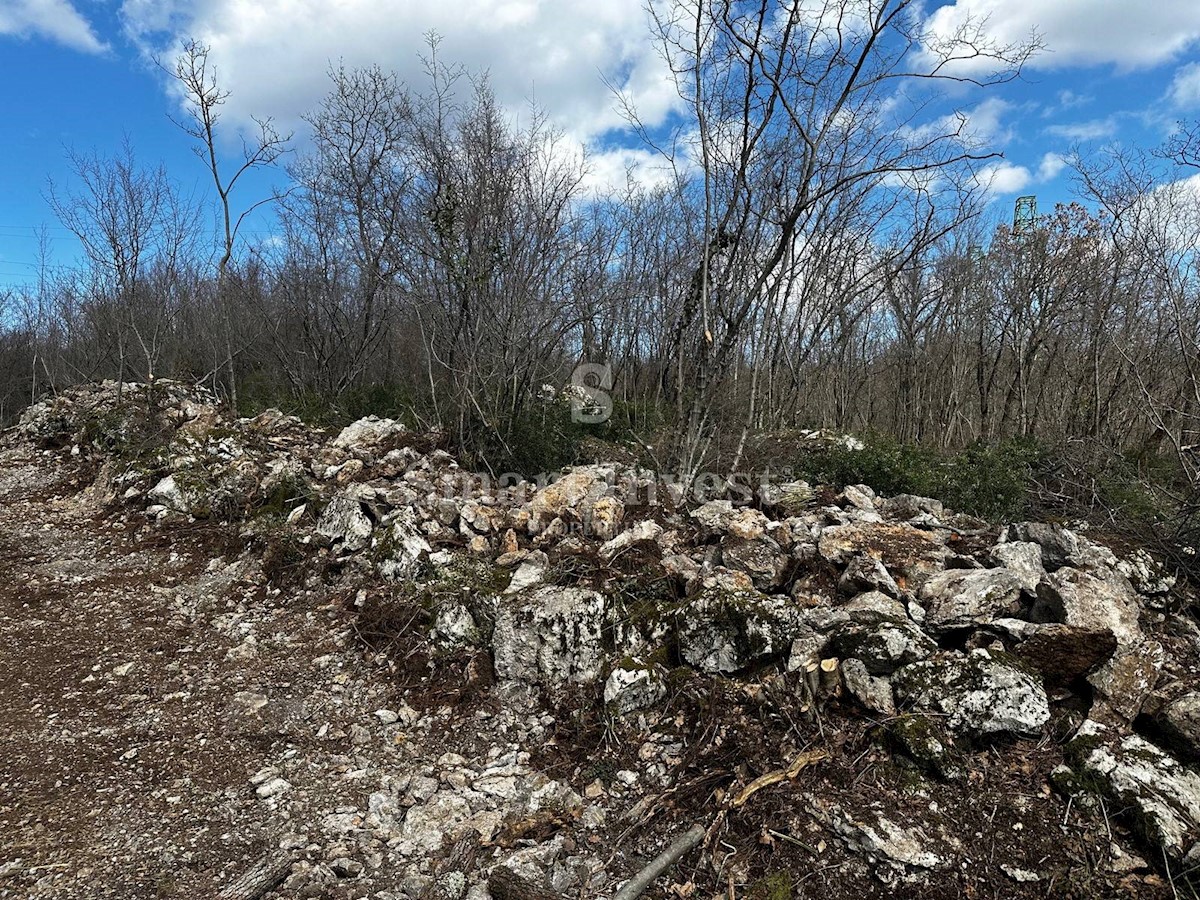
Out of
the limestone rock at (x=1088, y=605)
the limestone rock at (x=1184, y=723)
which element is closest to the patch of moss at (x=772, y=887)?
the limestone rock at (x=1184, y=723)

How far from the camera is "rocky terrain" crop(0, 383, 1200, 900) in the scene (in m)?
2.19

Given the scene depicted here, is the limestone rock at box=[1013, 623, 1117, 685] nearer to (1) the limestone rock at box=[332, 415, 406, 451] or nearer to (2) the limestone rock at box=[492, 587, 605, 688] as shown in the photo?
(2) the limestone rock at box=[492, 587, 605, 688]

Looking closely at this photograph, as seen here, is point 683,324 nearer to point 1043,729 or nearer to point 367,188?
point 367,188

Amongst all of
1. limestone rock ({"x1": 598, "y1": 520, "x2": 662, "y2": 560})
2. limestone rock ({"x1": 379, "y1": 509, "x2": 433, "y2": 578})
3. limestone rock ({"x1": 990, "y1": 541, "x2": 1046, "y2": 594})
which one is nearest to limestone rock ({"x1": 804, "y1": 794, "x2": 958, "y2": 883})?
limestone rock ({"x1": 990, "y1": 541, "x2": 1046, "y2": 594})

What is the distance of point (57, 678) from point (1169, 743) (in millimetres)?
5401

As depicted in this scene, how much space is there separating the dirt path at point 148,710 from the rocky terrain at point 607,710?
2cm

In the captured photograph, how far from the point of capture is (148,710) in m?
3.23

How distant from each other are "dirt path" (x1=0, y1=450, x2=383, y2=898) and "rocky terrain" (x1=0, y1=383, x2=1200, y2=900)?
2cm

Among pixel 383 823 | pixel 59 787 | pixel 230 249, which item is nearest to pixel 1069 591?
pixel 383 823

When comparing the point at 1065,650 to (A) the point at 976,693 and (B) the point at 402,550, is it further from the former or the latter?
(B) the point at 402,550

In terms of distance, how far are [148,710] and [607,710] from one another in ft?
7.99

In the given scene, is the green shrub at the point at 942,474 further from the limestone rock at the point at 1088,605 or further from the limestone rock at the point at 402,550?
the limestone rock at the point at 402,550

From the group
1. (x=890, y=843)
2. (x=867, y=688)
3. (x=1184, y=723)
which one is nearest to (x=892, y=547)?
(x=867, y=688)

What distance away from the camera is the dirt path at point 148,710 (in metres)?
2.35
